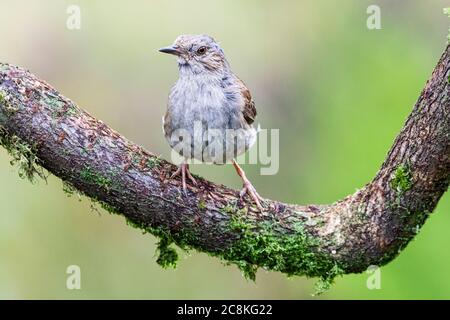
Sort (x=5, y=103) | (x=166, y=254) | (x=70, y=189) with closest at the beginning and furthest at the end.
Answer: (x=5, y=103), (x=70, y=189), (x=166, y=254)

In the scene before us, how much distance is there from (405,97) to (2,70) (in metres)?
4.65

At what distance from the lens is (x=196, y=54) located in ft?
16.4

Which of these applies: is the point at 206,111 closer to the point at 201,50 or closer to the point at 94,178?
the point at 201,50

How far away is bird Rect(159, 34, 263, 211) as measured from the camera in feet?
15.3

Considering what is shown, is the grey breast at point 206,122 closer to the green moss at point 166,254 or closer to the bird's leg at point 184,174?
the bird's leg at point 184,174

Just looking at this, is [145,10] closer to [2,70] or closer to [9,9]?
[9,9]

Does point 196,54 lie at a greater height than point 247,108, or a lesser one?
greater

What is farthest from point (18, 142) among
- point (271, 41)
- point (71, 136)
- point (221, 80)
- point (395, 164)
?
point (271, 41)

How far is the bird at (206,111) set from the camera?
4652 millimetres

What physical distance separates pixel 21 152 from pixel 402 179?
219cm

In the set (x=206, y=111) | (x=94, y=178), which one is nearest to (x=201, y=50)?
(x=206, y=111)

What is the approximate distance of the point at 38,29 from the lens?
7461mm

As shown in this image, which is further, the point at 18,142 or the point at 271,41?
the point at 271,41

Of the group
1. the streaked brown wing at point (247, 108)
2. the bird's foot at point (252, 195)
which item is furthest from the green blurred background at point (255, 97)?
the bird's foot at point (252, 195)
